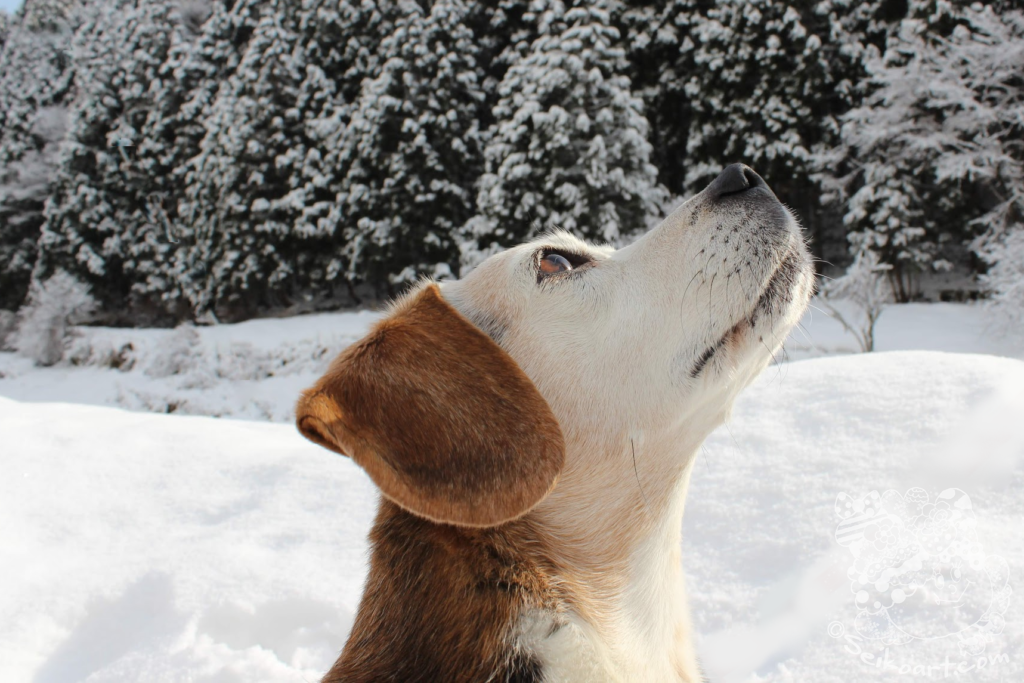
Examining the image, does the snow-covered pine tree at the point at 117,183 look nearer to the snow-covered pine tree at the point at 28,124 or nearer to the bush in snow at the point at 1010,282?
the snow-covered pine tree at the point at 28,124

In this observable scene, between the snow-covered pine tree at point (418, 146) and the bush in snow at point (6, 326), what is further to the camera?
the bush in snow at point (6, 326)

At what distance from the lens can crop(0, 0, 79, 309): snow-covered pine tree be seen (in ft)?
130

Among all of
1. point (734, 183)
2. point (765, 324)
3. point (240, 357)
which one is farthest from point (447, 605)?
point (240, 357)

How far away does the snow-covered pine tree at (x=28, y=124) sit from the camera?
130ft

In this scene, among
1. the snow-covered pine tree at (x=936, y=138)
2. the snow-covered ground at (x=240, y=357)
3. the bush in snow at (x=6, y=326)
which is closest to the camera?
the snow-covered ground at (x=240, y=357)

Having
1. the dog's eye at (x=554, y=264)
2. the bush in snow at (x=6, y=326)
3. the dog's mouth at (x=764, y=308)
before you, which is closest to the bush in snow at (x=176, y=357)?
the bush in snow at (x=6, y=326)

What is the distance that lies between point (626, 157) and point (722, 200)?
1923 cm

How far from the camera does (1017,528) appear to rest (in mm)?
3453

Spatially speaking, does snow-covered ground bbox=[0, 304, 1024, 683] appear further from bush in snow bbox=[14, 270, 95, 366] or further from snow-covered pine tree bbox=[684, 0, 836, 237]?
bush in snow bbox=[14, 270, 95, 366]

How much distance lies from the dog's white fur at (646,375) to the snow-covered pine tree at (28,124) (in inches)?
1772

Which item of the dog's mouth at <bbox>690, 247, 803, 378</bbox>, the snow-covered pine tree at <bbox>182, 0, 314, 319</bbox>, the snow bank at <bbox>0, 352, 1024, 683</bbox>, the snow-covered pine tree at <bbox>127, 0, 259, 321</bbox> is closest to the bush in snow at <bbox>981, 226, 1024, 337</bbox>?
the snow bank at <bbox>0, 352, 1024, 683</bbox>

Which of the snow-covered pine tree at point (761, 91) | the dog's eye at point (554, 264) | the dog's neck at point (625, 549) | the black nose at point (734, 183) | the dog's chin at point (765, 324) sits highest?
the black nose at point (734, 183)

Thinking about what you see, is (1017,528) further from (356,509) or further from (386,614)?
(356,509)

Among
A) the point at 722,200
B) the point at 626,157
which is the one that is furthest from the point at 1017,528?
the point at 626,157
